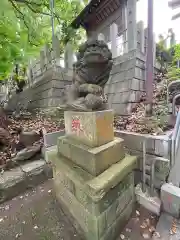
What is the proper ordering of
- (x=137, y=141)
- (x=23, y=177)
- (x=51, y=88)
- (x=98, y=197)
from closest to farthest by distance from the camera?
1. (x=98, y=197)
2. (x=137, y=141)
3. (x=23, y=177)
4. (x=51, y=88)

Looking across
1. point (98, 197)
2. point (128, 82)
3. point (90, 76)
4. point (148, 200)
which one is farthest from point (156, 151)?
point (128, 82)

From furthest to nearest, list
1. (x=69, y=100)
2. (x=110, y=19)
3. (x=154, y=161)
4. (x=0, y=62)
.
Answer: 1. (x=110, y=19)
2. (x=0, y=62)
3. (x=154, y=161)
4. (x=69, y=100)

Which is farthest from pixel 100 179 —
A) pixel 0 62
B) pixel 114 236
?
pixel 0 62

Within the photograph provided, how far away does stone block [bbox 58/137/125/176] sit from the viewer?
1.85 metres

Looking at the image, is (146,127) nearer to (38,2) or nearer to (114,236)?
(114,236)

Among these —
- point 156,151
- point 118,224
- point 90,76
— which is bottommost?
point 118,224

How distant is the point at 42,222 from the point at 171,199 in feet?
6.97

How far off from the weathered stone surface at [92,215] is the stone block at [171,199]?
21.7 inches

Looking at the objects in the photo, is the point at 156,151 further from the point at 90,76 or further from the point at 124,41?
the point at 124,41

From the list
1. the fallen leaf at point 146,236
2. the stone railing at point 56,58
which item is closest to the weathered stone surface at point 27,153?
the fallen leaf at point 146,236

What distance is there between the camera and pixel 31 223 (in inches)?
91.4

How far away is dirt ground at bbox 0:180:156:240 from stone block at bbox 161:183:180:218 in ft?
1.09

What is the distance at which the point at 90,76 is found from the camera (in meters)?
2.13

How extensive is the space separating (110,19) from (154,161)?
7.38 meters
